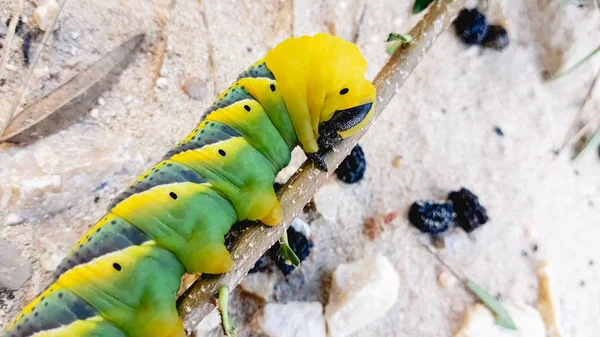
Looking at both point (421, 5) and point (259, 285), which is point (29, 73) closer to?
point (259, 285)

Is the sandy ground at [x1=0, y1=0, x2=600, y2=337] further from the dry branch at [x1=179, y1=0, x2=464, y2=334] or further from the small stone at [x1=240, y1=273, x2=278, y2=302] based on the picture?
the dry branch at [x1=179, y1=0, x2=464, y2=334]

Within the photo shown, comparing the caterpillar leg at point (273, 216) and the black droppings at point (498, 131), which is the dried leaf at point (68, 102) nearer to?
the caterpillar leg at point (273, 216)

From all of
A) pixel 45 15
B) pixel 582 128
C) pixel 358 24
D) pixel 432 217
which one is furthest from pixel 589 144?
pixel 45 15

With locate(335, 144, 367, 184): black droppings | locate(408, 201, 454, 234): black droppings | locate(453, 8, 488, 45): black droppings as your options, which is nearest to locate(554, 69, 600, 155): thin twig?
locate(453, 8, 488, 45): black droppings

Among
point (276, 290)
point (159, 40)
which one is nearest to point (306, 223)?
point (276, 290)

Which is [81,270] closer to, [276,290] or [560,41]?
[276,290]
